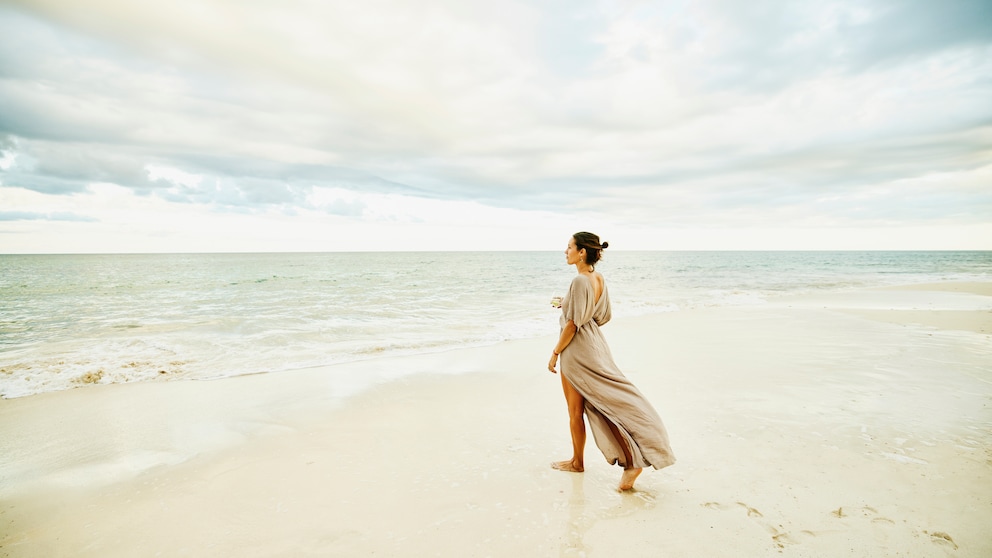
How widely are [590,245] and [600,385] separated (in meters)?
1.17

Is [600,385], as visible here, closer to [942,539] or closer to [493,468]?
[493,468]

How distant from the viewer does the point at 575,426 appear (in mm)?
3848

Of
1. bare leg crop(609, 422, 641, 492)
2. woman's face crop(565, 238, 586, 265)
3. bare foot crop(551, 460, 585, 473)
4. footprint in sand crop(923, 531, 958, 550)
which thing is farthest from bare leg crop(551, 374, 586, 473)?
footprint in sand crop(923, 531, 958, 550)

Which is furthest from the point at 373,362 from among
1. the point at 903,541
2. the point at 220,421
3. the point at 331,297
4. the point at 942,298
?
the point at 942,298

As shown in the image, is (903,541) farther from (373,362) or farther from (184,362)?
(184,362)

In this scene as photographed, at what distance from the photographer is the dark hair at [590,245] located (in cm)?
357

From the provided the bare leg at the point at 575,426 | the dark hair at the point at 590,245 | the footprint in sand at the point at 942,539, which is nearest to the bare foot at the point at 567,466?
the bare leg at the point at 575,426

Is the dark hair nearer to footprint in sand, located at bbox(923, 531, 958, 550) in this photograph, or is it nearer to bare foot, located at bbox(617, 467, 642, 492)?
bare foot, located at bbox(617, 467, 642, 492)

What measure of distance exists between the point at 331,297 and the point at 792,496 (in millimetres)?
22386

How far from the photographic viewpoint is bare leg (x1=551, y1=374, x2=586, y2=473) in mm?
3759

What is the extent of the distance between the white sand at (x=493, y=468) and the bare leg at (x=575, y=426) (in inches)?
4.7

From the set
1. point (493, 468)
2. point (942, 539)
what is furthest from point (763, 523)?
point (493, 468)

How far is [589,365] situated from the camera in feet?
11.8

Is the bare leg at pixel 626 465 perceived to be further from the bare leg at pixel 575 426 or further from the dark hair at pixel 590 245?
the dark hair at pixel 590 245
